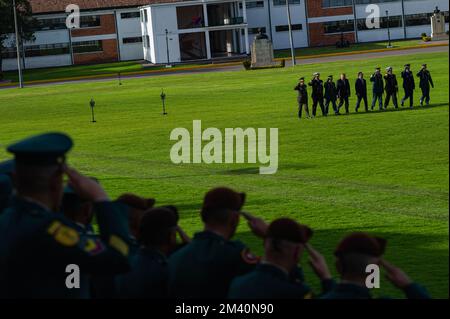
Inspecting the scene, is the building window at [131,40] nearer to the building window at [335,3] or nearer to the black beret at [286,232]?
the building window at [335,3]

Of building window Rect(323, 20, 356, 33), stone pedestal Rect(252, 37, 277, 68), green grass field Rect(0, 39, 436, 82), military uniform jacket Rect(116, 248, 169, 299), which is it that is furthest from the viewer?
building window Rect(323, 20, 356, 33)

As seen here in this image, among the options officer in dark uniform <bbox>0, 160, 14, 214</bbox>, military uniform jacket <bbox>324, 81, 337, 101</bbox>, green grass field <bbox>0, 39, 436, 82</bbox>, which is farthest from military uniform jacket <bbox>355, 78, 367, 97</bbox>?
green grass field <bbox>0, 39, 436, 82</bbox>

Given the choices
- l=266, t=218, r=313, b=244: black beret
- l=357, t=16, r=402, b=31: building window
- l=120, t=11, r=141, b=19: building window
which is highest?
l=120, t=11, r=141, b=19: building window

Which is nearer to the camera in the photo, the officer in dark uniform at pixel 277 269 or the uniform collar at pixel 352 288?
the uniform collar at pixel 352 288

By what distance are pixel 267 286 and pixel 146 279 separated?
1.03m

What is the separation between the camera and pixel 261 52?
66.8 metres

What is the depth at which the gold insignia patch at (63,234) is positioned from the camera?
5211 millimetres

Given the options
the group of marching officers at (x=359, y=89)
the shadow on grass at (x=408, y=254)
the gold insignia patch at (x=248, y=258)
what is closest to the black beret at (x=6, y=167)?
the gold insignia patch at (x=248, y=258)

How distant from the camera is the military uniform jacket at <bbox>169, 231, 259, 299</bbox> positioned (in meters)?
6.26

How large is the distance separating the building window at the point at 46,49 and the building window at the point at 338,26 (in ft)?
71.4

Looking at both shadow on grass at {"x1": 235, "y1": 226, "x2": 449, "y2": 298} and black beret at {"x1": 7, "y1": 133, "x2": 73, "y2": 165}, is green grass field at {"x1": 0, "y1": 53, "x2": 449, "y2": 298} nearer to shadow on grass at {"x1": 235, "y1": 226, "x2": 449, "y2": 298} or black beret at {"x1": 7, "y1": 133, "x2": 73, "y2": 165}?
shadow on grass at {"x1": 235, "y1": 226, "x2": 449, "y2": 298}

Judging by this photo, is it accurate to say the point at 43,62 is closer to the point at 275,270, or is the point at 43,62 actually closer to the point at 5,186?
the point at 5,186

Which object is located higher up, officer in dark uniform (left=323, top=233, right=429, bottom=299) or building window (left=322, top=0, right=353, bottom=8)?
building window (left=322, top=0, right=353, bottom=8)
